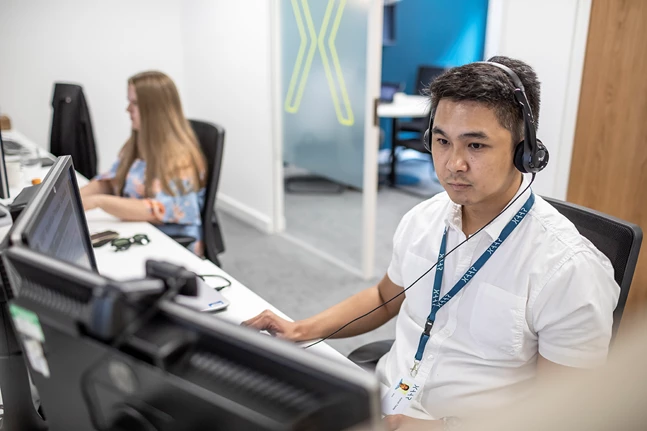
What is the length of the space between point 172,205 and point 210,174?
199 millimetres

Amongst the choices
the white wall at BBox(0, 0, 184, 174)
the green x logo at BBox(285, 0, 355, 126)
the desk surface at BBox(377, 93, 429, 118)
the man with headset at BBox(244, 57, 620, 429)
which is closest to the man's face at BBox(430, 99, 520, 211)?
the man with headset at BBox(244, 57, 620, 429)

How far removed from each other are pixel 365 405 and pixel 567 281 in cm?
75

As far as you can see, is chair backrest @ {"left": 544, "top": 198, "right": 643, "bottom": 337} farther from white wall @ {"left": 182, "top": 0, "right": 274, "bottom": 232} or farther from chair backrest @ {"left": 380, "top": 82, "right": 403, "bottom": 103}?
chair backrest @ {"left": 380, "top": 82, "right": 403, "bottom": 103}

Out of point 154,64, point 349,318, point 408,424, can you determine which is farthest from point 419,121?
point 408,424

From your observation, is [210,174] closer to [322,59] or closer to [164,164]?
[164,164]

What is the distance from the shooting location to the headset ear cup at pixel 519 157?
116 centimetres

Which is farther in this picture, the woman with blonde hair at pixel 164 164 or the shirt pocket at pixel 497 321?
the woman with blonde hair at pixel 164 164

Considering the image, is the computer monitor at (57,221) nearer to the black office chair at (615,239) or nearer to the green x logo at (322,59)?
the black office chair at (615,239)

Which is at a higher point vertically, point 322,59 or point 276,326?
point 322,59

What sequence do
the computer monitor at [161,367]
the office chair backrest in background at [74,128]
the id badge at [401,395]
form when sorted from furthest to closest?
the office chair backrest in background at [74,128] < the id badge at [401,395] < the computer monitor at [161,367]

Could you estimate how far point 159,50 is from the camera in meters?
4.74

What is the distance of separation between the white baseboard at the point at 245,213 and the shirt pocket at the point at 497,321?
2.99m

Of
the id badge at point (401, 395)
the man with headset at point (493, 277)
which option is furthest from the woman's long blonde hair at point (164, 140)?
the id badge at point (401, 395)

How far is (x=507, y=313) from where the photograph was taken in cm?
115
